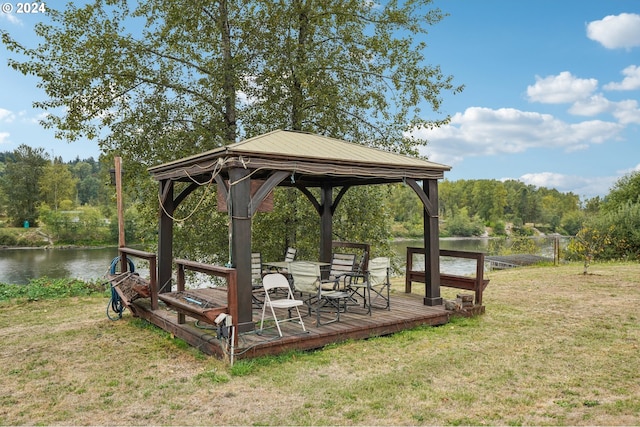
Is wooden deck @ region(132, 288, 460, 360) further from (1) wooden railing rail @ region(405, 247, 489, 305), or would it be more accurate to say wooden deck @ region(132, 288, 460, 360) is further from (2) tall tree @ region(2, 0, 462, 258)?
(2) tall tree @ region(2, 0, 462, 258)

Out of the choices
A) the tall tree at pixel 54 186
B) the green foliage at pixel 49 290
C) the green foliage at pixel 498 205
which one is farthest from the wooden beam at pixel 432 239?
the green foliage at pixel 498 205

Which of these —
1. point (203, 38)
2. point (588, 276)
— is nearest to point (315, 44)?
point (203, 38)

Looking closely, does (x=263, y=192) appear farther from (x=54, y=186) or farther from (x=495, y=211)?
(x=495, y=211)

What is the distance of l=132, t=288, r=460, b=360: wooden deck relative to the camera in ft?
15.6

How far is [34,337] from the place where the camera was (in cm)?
604

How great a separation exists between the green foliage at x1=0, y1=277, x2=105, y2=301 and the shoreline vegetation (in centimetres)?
345

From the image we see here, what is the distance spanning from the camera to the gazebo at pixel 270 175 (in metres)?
4.85

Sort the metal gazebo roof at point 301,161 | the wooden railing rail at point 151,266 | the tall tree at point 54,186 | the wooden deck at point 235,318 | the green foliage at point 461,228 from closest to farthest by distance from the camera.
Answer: the wooden deck at point 235,318 < the metal gazebo roof at point 301,161 < the wooden railing rail at point 151,266 < the tall tree at point 54,186 < the green foliage at point 461,228

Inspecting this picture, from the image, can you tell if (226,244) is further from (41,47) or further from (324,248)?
(41,47)

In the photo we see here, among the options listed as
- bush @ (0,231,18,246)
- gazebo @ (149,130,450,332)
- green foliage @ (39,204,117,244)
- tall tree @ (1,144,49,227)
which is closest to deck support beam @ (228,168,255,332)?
gazebo @ (149,130,450,332)

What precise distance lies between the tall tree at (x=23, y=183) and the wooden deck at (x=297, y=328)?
38.6 metres

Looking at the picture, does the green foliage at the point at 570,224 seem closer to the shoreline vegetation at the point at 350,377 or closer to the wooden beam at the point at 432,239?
the shoreline vegetation at the point at 350,377

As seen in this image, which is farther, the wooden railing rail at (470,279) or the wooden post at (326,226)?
the wooden post at (326,226)

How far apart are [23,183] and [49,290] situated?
114 ft
